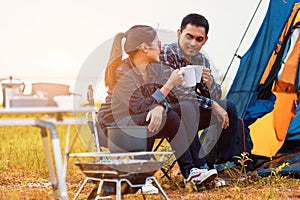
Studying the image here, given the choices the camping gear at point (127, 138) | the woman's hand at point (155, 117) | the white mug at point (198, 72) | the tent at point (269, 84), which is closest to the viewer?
the camping gear at point (127, 138)

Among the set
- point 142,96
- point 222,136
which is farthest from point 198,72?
point 222,136

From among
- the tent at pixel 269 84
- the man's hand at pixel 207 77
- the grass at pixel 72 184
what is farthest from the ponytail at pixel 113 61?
the tent at pixel 269 84

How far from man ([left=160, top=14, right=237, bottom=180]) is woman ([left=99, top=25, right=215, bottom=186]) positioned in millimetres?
255

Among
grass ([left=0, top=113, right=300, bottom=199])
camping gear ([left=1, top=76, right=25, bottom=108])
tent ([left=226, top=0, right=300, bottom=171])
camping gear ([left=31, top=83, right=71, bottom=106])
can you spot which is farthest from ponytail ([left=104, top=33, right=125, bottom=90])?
tent ([left=226, top=0, right=300, bottom=171])

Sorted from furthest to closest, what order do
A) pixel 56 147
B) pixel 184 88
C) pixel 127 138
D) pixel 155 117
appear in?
pixel 184 88, pixel 155 117, pixel 127 138, pixel 56 147

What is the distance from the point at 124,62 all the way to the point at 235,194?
93cm

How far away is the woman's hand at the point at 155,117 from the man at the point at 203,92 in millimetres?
404

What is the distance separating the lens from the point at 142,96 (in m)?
3.78

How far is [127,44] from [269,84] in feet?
4.81

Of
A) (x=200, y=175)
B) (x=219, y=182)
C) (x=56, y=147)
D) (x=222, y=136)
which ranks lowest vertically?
(x=219, y=182)

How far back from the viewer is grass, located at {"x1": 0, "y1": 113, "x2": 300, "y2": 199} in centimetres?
393

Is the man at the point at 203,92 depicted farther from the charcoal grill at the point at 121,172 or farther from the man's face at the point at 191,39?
the charcoal grill at the point at 121,172

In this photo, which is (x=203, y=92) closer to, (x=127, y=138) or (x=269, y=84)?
(x=269, y=84)

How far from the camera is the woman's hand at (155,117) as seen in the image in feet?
12.1
